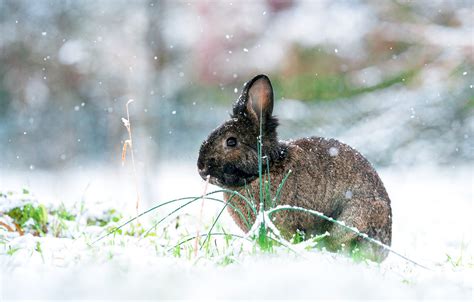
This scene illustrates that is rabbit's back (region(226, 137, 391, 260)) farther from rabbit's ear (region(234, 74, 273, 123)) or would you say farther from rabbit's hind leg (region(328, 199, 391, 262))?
rabbit's ear (region(234, 74, 273, 123))

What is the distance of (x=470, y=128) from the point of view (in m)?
9.59

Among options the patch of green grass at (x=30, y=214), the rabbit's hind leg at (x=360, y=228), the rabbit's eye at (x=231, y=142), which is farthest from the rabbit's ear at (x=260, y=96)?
the patch of green grass at (x=30, y=214)

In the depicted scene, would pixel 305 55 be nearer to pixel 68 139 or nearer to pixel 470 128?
pixel 470 128

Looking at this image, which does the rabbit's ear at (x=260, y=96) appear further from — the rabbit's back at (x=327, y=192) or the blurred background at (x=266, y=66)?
the blurred background at (x=266, y=66)

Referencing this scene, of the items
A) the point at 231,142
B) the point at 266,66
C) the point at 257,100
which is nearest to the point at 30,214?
the point at 231,142

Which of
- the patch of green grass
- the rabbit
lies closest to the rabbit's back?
the rabbit

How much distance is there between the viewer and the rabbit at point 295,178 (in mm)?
3143

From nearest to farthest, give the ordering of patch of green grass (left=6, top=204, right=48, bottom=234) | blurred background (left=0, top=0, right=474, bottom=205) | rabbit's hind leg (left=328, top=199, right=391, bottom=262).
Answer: rabbit's hind leg (left=328, top=199, right=391, bottom=262)
patch of green grass (left=6, top=204, right=48, bottom=234)
blurred background (left=0, top=0, right=474, bottom=205)

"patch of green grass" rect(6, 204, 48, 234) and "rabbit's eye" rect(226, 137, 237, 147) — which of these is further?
"patch of green grass" rect(6, 204, 48, 234)

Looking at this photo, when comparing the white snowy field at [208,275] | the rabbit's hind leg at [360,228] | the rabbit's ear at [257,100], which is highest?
the rabbit's ear at [257,100]

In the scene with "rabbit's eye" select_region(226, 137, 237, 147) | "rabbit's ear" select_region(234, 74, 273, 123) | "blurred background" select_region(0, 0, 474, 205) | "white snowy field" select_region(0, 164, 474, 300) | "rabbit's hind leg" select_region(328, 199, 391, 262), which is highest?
"blurred background" select_region(0, 0, 474, 205)

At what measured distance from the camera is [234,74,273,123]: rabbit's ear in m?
3.20

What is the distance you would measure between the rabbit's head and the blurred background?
5.13 metres

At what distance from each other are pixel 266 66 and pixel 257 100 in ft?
23.4
